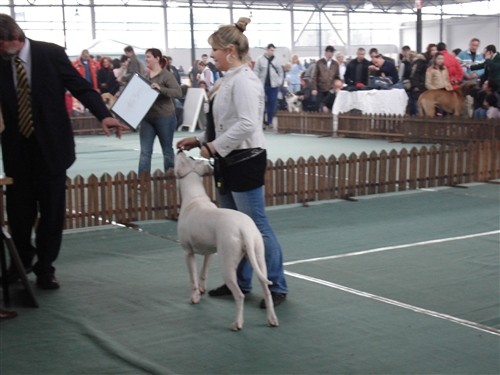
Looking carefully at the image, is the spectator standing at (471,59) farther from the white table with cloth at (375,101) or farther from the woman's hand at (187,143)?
the woman's hand at (187,143)

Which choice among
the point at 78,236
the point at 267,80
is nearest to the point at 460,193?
the point at 78,236

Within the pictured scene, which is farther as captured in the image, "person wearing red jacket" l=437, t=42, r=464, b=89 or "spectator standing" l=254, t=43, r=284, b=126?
"spectator standing" l=254, t=43, r=284, b=126

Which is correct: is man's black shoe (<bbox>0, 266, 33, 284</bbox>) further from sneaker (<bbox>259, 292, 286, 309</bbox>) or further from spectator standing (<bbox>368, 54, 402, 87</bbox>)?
spectator standing (<bbox>368, 54, 402, 87</bbox>)

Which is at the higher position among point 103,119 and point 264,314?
point 103,119

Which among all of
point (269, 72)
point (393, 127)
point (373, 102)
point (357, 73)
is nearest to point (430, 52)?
point (357, 73)

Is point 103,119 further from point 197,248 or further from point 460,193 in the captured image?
point 460,193

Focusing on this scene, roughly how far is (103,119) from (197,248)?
1.27 meters

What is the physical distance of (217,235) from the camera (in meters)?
4.67

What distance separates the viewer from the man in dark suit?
5484mm

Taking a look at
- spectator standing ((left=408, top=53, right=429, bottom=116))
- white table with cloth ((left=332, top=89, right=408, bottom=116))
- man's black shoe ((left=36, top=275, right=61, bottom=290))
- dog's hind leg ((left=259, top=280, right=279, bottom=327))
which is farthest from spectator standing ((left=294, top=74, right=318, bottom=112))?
dog's hind leg ((left=259, top=280, right=279, bottom=327))

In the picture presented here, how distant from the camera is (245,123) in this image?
478 centimetres

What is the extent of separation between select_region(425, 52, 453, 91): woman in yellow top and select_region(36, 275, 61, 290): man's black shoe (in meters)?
12.9

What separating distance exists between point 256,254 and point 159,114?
5.35 metres

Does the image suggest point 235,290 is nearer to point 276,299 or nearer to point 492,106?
point 276,299
